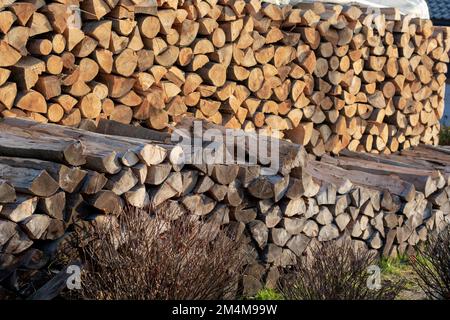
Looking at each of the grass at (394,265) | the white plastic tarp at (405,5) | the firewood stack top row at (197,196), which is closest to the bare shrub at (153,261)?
the firewood stack top row at (197,196)

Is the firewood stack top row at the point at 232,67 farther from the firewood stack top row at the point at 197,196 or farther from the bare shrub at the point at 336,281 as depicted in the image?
the bare shrub at the point at 336,281

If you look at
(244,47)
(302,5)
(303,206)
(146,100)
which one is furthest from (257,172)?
(302,5)

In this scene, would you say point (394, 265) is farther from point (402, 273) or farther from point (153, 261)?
point (153, 261)

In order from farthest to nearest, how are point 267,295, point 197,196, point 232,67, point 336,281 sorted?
point 232,67
point 267,295
point 197,196
point 336,281

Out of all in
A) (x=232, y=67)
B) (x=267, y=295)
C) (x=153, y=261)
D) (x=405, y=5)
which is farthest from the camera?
(x=405, y=5)

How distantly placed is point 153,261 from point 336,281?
103 centimetres

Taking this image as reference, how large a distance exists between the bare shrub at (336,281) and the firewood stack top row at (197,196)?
63 cm

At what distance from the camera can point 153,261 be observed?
3975 mm

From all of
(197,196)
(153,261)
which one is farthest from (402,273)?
(153,261)

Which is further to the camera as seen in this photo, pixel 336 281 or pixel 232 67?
pixel 232 67

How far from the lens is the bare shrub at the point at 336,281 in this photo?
4324 mm

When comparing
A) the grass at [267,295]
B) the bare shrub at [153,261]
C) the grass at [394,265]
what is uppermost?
the bare shrub at [153,261]

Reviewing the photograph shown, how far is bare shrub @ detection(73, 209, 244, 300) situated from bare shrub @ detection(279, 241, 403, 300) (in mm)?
402

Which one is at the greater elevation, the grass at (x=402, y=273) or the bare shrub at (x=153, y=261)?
the bare shrub at (x=153, y=261)
